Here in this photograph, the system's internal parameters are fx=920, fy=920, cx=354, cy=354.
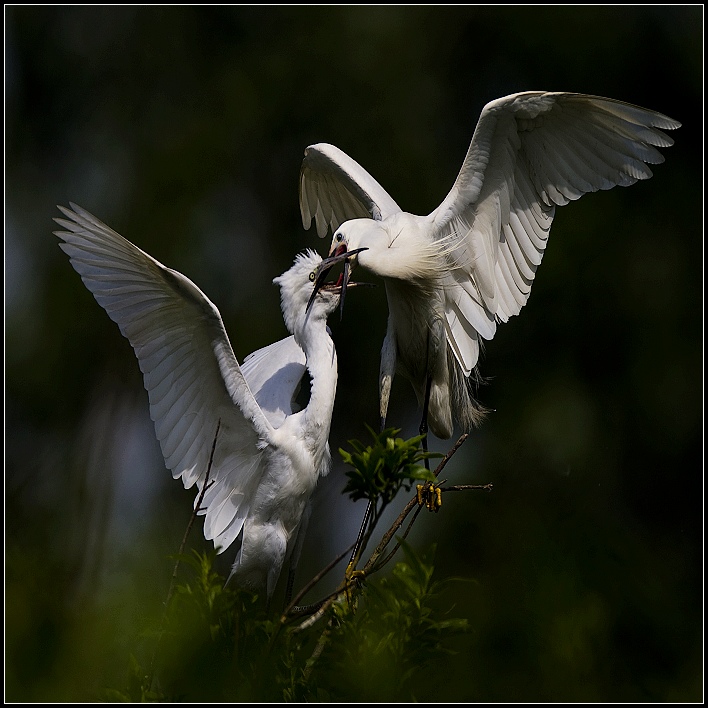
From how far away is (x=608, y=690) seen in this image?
1940 mm

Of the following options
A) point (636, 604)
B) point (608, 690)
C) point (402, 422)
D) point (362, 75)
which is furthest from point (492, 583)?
point (362, 75)

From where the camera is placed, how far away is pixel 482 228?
2.70 meters

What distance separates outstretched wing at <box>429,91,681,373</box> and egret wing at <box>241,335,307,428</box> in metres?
0.51

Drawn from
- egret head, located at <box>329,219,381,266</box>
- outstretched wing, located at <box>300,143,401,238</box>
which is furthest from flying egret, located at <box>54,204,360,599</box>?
outstretched wing, located at <box>300,143,401,238</box>

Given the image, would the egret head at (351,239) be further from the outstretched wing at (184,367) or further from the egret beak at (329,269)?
the outstretched wing at (184,367)

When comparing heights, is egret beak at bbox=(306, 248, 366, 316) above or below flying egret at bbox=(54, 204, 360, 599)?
above

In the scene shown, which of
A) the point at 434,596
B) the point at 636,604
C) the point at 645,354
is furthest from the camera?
the point at 645,354

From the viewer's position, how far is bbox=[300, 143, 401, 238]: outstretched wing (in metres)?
2.99

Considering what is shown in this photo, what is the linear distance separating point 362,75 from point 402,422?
8.40 ft

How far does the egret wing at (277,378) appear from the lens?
2.48 metres

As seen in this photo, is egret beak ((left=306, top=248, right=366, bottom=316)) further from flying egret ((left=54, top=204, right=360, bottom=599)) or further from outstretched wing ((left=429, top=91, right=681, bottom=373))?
outstretched wing ((left=429, top=91, right=681, bottom=373))

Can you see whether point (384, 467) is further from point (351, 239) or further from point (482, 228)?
point (482, 228)

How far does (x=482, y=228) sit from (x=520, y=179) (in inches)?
6.9

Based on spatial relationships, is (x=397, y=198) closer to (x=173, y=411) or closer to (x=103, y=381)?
(x=103, y=381)
